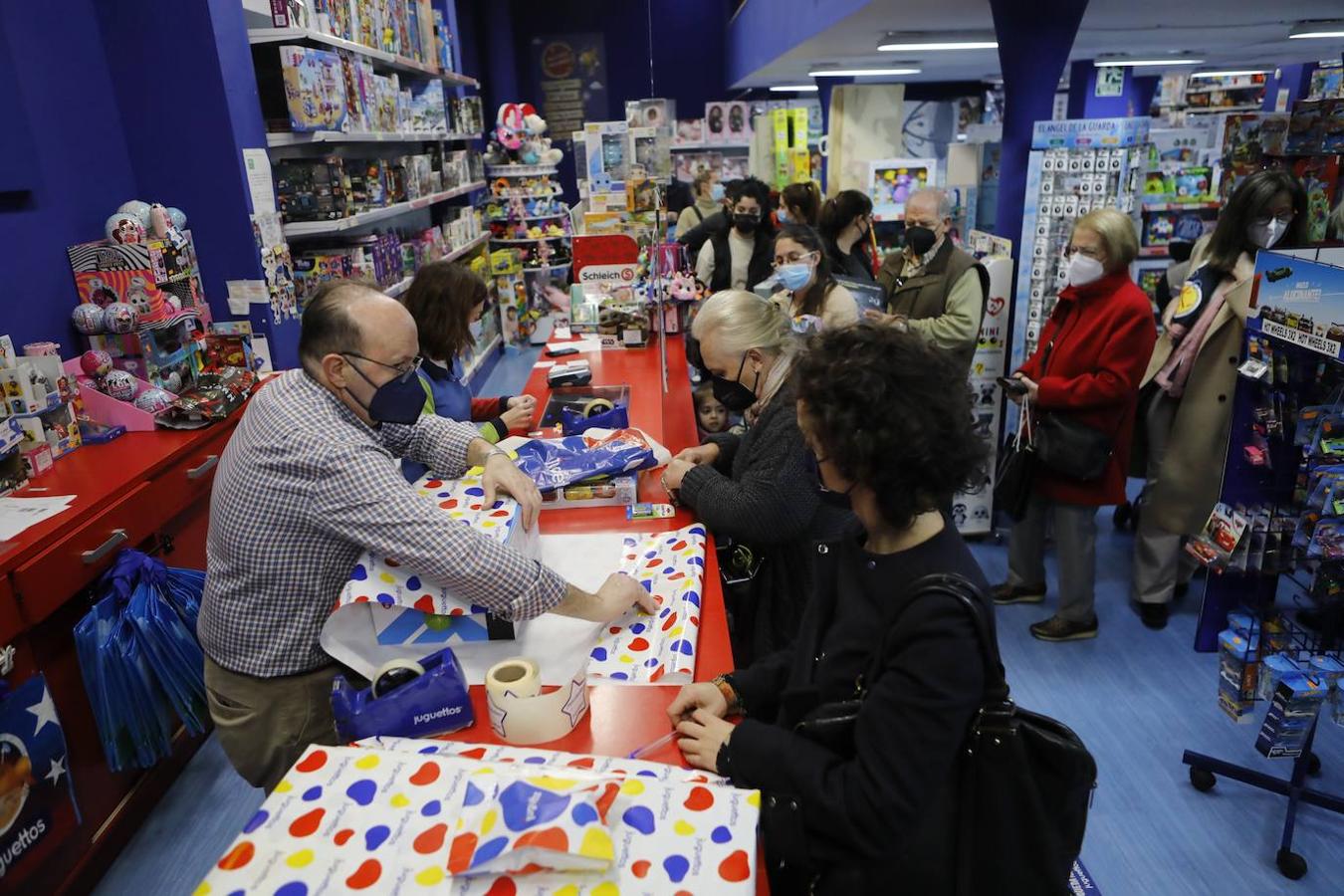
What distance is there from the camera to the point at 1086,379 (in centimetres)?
343

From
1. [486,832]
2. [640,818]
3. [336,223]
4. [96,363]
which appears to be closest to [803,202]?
[336,223]

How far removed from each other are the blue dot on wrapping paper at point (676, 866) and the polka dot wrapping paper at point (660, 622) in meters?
0.63

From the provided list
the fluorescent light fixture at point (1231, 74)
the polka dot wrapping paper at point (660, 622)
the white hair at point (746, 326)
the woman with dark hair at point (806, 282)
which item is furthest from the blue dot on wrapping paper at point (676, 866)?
the fluorescent light fixture at point (1231, 74)

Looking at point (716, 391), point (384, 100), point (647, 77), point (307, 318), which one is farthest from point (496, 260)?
point (307, 318)

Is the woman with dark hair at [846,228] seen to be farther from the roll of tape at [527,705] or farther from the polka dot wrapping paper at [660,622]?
the roll of tape at [527,705]

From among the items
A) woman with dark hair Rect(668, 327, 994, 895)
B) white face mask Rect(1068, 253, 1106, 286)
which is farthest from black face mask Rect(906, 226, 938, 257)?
woman with dark hair Rect(668, 327, 994, 895)

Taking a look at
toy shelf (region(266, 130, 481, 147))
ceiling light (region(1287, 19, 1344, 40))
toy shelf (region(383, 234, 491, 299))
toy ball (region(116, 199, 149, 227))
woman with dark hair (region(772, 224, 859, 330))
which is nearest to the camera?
toy ball (region(116, 199, 149, 227))

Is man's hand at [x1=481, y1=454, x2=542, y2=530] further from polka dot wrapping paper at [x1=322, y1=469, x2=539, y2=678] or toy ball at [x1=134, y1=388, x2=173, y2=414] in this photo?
toy ball at [x1=134, y1=388, x2=173, y2=414]

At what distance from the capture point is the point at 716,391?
121 inches

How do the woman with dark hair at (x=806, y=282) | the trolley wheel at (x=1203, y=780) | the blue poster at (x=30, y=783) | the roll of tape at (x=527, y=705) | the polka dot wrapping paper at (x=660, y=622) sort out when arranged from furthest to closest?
the woman with dark hair at (x=806, y=282) → the trolley wheel at (x=1203, y=780) → the blue poster at (x=30, y=783) → the polka dot wrapping paper at (x=660, y=622) → the roll of tape at (x=527, y=705)

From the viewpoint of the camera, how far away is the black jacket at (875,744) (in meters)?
1.19

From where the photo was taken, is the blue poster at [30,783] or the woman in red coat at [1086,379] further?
the woman in red coat at [1086,379]

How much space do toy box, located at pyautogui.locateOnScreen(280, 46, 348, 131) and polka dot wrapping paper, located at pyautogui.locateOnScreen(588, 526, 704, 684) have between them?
3.37m

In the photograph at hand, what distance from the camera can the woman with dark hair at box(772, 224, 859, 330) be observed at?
12.5 feet
